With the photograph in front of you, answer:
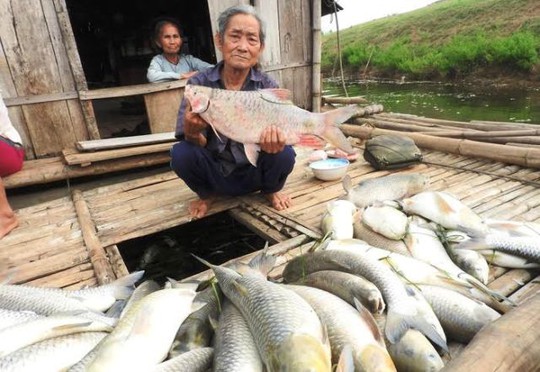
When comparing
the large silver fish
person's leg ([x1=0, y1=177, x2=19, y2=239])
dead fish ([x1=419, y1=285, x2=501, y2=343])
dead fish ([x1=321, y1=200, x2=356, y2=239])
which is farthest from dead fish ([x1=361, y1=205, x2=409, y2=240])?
person's leg ([x1=0, y1=177, x2=19, y2=239])

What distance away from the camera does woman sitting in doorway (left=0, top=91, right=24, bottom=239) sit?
3.78 meters

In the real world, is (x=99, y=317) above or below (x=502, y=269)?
above

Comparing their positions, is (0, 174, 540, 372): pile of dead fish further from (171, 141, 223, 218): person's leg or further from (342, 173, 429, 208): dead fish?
(171, 141, 223, 218): person's leg

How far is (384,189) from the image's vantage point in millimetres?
3771

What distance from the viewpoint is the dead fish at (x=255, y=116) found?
312 centimetres

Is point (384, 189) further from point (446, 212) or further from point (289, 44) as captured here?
point (289, 44)

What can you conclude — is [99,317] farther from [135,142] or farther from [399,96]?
[399,96]

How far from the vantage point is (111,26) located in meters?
10.5

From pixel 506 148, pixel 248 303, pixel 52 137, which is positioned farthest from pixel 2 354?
pixel 506 148

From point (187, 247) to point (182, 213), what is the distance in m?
0.74

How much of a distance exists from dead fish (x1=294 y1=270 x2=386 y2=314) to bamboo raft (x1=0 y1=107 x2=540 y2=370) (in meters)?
Result: 0.48

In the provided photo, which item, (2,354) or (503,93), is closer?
(2,354)

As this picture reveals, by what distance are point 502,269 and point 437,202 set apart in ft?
2.25

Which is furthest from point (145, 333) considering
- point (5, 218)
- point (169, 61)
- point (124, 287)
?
point (169, 61)
